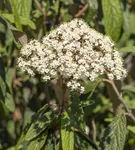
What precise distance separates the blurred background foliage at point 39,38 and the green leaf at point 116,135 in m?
0.19

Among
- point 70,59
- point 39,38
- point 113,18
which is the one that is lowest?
point 70,59

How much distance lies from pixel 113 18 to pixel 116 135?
1.91 ft

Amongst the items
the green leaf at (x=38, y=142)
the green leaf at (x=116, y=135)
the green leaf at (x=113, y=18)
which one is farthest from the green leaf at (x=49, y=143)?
the green leaf at (x=113, y=18)

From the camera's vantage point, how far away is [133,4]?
10.5ft

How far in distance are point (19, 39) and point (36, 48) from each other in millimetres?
156

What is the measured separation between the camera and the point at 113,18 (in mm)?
2523

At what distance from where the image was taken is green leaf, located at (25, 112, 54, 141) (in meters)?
2.24

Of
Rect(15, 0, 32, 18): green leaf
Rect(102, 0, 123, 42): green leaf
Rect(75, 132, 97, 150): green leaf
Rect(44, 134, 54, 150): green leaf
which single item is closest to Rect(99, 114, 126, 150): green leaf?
Rect(75, 132, 97, 150): green leaf

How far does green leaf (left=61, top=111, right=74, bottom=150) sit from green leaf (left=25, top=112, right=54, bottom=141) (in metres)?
0.12

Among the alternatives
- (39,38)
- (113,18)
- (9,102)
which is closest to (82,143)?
(9,102)

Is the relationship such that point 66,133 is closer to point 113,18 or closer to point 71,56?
point 71,56

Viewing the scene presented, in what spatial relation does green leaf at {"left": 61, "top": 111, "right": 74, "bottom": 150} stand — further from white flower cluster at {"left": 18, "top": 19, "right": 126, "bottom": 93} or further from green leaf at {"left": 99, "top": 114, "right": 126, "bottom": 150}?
green leaf at {"left": 99, "top": 114, "right": 126, "bottom": 150}

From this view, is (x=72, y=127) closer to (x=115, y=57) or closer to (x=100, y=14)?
(x=115, y=57)

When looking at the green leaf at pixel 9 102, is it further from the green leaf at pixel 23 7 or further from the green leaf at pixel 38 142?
the green leaf at pixel 23 7
